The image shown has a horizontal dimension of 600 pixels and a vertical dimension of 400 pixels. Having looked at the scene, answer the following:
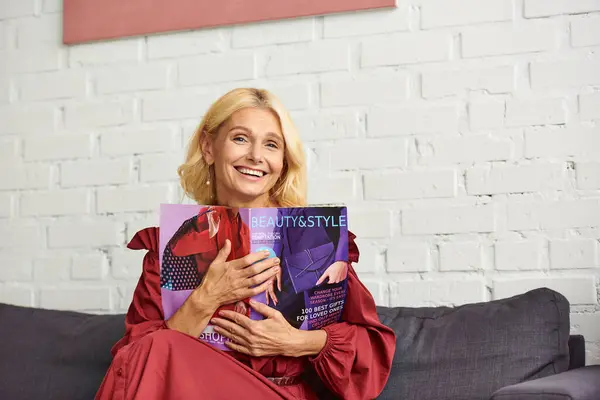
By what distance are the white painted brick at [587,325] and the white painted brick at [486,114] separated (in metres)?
0.55

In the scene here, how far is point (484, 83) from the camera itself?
7.37ft

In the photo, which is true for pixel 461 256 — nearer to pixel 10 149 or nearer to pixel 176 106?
pixel 176 106

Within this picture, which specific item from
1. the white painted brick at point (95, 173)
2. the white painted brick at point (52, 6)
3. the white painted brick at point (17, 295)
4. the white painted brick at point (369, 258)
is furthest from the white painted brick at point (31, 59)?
the white painted brick at point (369, 258)

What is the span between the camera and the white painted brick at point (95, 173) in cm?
257

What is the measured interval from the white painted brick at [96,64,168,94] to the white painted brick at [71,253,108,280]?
0.54 metres

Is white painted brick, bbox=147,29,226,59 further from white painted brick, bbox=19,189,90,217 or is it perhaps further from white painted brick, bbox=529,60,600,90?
white painted brick, bbox=529,60,600,90

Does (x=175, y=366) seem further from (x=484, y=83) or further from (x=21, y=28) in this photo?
(x=21, y=28)

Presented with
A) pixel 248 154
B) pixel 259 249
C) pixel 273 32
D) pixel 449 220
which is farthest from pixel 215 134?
pixel 449 220

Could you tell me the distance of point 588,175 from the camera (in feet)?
7.02

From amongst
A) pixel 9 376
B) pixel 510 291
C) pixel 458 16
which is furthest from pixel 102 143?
pixel 510 291

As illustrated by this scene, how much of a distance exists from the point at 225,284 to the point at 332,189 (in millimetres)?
766

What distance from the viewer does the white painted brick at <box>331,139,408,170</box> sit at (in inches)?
90.7

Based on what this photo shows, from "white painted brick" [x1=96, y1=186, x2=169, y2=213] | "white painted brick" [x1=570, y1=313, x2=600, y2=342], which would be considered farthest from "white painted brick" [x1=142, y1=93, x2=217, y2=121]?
"white painted brick" [x1=570, y1=313, x2=600, y2=342]

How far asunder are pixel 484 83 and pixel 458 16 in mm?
207
